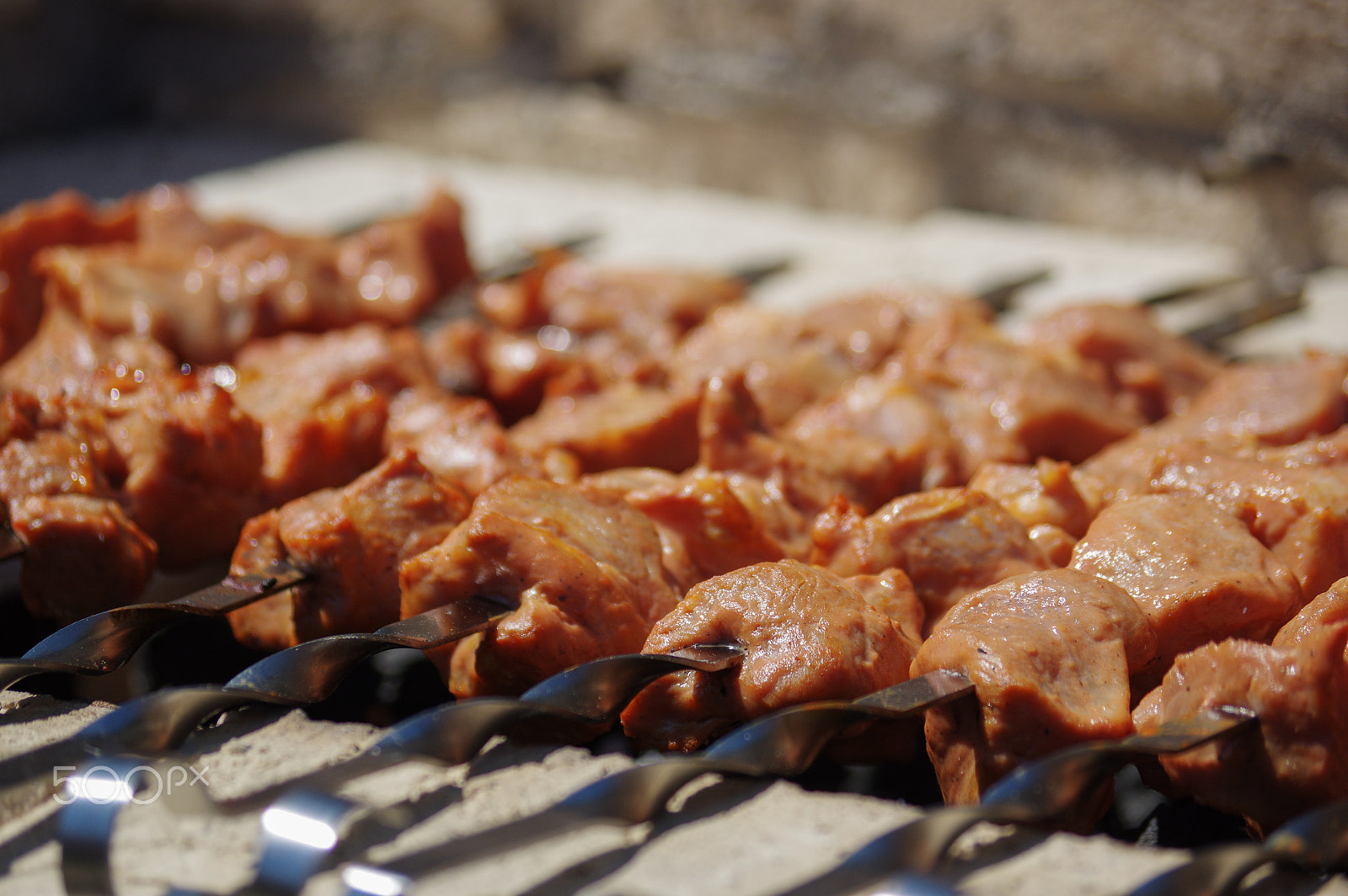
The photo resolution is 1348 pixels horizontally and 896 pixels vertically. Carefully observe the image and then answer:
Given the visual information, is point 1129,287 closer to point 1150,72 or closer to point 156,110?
point 1150,72

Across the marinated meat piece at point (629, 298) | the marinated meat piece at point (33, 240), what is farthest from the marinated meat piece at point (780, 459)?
the marinated meat piece at point (33, 240)

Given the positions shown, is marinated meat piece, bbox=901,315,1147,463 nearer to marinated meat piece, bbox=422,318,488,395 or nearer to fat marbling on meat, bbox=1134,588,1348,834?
fat marbling on meat, bbox=1134,588,1348,834

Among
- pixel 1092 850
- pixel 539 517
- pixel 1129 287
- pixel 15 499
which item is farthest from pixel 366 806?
pixel 1129 287

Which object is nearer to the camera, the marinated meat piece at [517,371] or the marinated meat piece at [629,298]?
the marinated meat piece at [517,371]

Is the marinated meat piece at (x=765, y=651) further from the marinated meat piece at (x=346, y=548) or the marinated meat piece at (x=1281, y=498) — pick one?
the marinated meat piece at (x=1281, y=498)

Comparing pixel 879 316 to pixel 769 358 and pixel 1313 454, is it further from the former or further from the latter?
pixel 1313 454

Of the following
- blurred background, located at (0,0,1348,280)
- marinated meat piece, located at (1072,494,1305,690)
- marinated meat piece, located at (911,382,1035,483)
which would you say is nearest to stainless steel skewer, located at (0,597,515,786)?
marinated meat piece, located at (1072,494,1305,690)
